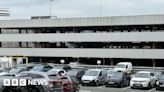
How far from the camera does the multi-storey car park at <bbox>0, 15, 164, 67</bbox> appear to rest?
68500 mm

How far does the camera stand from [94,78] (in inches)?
1528

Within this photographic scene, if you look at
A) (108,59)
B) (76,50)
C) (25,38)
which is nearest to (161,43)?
(108,59)

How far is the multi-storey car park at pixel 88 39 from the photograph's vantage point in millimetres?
68500

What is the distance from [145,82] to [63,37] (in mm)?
39665

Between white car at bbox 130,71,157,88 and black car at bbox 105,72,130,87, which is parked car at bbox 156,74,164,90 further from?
black car at bbox 105,72,130,87

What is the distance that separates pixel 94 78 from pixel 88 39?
111 feet

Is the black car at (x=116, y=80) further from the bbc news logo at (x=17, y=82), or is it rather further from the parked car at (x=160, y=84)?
the bbc news logo at (x=17, y=82)

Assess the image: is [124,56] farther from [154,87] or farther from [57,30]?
[154,87]

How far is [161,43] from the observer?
68312 mm

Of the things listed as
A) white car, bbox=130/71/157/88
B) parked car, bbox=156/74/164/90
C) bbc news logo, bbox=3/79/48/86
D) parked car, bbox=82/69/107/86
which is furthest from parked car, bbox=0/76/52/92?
parked car, bbox=82/69/107/86

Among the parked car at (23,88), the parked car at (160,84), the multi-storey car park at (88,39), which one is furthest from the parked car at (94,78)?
the parked car at (23,88)

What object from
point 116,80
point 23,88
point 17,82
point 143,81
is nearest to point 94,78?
point 116,80

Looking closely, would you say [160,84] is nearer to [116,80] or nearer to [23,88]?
[116,80]

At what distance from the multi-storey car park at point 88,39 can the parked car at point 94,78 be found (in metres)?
28.0
